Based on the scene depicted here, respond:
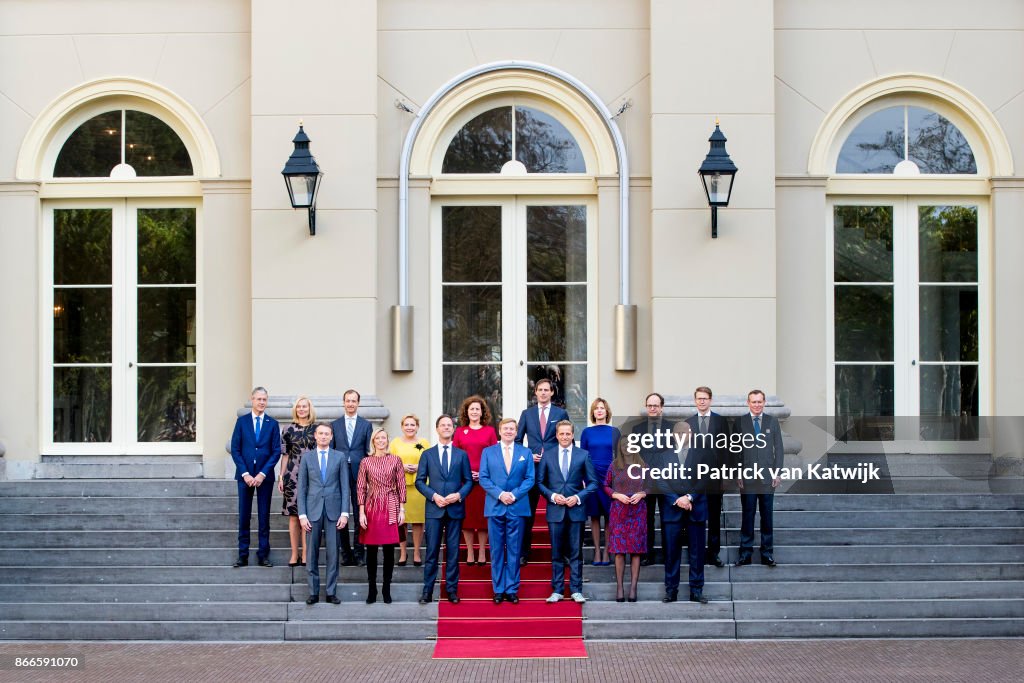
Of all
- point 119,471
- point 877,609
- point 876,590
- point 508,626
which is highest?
point 119,471

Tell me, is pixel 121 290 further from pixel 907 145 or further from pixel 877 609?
pixel 907 145

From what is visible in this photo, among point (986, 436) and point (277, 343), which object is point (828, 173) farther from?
point (277, 343)

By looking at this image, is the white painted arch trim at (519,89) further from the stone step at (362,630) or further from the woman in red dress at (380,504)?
the stone step at (362,630)

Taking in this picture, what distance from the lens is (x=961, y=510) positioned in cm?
1247

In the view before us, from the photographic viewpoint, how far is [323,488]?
11281 millimetres

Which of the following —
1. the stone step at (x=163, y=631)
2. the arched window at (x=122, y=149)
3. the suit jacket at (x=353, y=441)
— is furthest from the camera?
the arched window at (x=122, y=149)

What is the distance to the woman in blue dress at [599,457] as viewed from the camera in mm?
11688

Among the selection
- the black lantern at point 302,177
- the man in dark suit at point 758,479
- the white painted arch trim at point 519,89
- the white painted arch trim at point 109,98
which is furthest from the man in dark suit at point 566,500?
the white painted arch trim at point 109,98

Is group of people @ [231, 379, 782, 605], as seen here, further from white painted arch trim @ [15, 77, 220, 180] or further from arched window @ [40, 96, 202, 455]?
white painted arch trim @ [15, 77, 220, 180]

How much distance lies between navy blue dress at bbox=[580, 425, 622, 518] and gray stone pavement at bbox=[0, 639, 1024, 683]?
146 centimetres

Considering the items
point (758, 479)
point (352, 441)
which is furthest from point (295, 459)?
point (758, 479)

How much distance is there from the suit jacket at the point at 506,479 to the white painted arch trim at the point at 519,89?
10.1 feet

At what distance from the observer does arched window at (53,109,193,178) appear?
47.2 ft

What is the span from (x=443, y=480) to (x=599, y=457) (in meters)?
1.60
